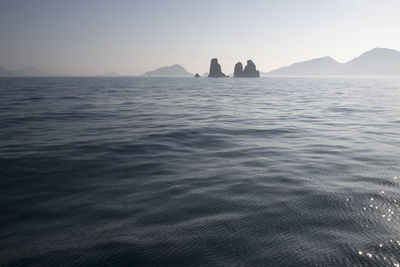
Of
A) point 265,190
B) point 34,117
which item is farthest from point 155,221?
point 34,117

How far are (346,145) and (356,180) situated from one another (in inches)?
171

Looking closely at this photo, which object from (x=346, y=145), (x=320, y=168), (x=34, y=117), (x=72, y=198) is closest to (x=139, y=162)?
(x=72, y=198)

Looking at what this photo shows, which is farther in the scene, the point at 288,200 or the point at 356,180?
the point at 356,180

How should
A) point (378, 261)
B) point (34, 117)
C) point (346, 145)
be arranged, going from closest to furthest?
point (378, 261) < point (346, 145) < point (34, 117)

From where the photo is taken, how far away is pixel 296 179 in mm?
6691

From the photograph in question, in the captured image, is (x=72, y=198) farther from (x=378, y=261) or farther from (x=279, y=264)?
(x=378, y=261)

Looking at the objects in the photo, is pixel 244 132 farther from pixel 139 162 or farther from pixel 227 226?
pixel 227 226

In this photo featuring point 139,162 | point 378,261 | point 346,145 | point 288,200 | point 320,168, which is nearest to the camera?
point 378,261

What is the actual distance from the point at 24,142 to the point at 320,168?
434 inches

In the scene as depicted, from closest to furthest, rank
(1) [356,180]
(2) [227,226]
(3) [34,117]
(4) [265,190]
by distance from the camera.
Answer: (2) [227,226] → (4) [265,190] → (1) [356,180] → (3) [34,117]

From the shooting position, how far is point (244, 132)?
13219 mm

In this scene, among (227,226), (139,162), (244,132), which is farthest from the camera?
(244,132)

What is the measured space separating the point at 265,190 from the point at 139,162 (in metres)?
4.13

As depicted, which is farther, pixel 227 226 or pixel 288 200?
pixel 288 200
